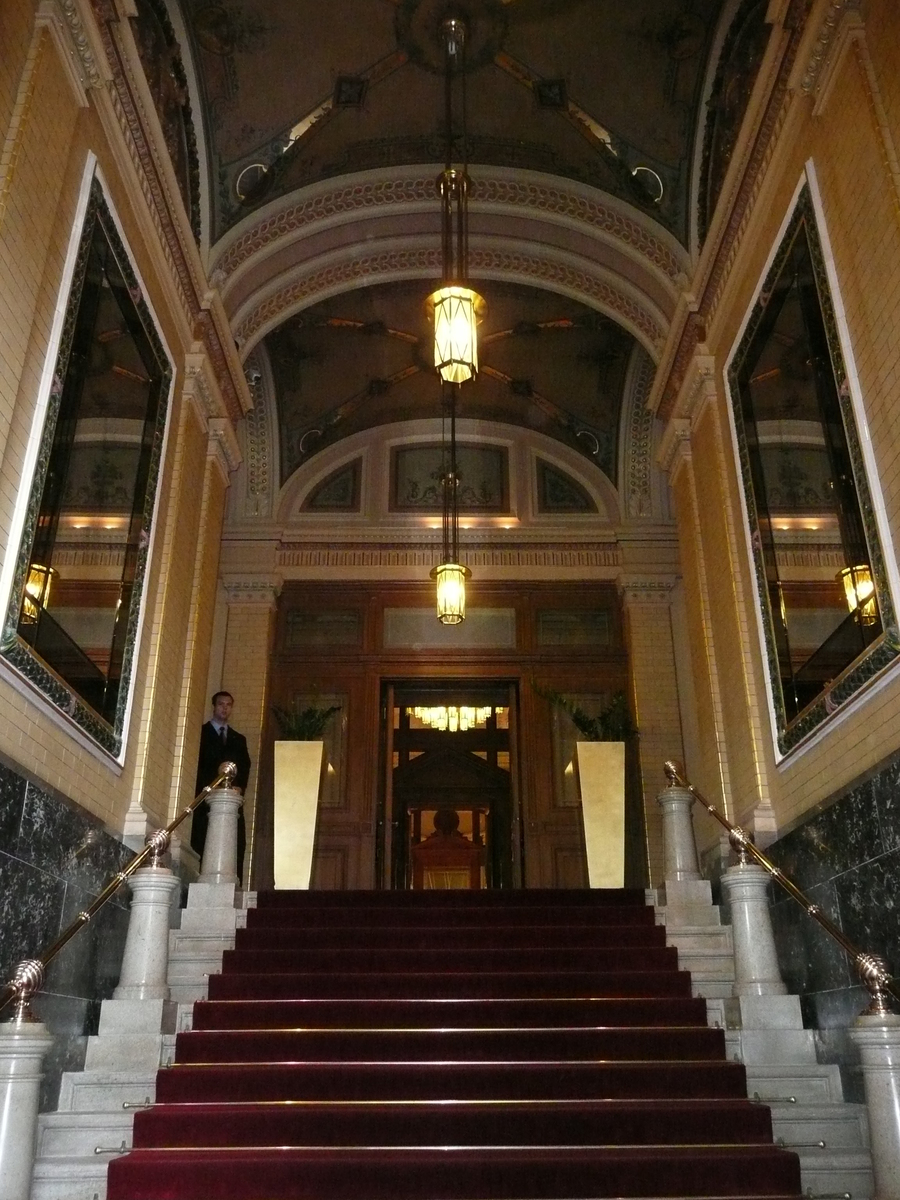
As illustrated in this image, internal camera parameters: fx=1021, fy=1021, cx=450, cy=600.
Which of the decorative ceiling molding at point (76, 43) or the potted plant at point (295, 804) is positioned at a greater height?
the decorative ceiling molding at point (76, 43)

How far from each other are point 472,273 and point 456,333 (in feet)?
15.6

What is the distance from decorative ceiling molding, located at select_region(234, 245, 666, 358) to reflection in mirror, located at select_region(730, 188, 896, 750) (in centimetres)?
234

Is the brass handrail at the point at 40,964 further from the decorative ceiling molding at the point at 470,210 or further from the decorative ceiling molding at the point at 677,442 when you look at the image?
the decorative ceiling molding at the point at 677,442

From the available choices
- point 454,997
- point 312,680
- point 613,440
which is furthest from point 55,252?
point 613,440

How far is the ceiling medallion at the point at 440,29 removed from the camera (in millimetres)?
6842

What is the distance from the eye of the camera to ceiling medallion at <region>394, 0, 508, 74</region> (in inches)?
269

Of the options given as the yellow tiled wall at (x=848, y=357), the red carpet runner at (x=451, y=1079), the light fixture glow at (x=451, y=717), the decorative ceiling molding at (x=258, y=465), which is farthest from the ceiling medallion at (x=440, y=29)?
the light fixture glow at (x=451, y=717)

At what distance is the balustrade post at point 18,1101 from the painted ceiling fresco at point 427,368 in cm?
786

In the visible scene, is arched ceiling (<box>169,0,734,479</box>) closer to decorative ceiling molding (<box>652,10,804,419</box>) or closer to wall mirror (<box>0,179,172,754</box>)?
decorative ceiling molding (<box>652,10,804,419</box>)

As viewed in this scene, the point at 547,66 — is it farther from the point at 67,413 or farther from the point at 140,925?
the point at 140,925

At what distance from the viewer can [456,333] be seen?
14.7 feet

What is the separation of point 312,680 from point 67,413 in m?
6.23

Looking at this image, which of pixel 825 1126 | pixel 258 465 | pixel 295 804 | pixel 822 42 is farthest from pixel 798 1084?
pixel 258 465

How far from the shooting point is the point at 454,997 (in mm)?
5035
